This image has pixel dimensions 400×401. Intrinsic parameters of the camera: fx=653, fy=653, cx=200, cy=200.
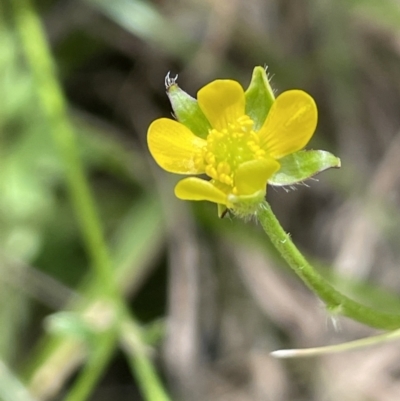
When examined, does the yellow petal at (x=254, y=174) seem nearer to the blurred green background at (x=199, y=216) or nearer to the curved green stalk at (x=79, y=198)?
the curved green stalk at (x=79, y=198)

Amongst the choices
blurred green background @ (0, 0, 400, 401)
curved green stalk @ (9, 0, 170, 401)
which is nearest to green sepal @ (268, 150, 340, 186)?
curved green stalk @ (9, 0, 170, 401)

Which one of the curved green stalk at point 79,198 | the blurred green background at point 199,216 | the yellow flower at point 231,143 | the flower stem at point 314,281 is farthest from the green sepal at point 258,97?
the blurred green background at point 199,216

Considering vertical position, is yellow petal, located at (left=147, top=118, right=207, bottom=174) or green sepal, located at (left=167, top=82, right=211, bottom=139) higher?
green sepal, located at (left=167, top=82, right=211, bottom=139)

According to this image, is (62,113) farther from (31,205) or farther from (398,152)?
(398,152)

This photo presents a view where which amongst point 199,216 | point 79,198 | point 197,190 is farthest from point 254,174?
point 199,216

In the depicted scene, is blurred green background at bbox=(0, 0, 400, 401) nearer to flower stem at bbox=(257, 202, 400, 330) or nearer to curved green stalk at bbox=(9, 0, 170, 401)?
curved green stalk at bbox=(9, 0, 170, 401)
